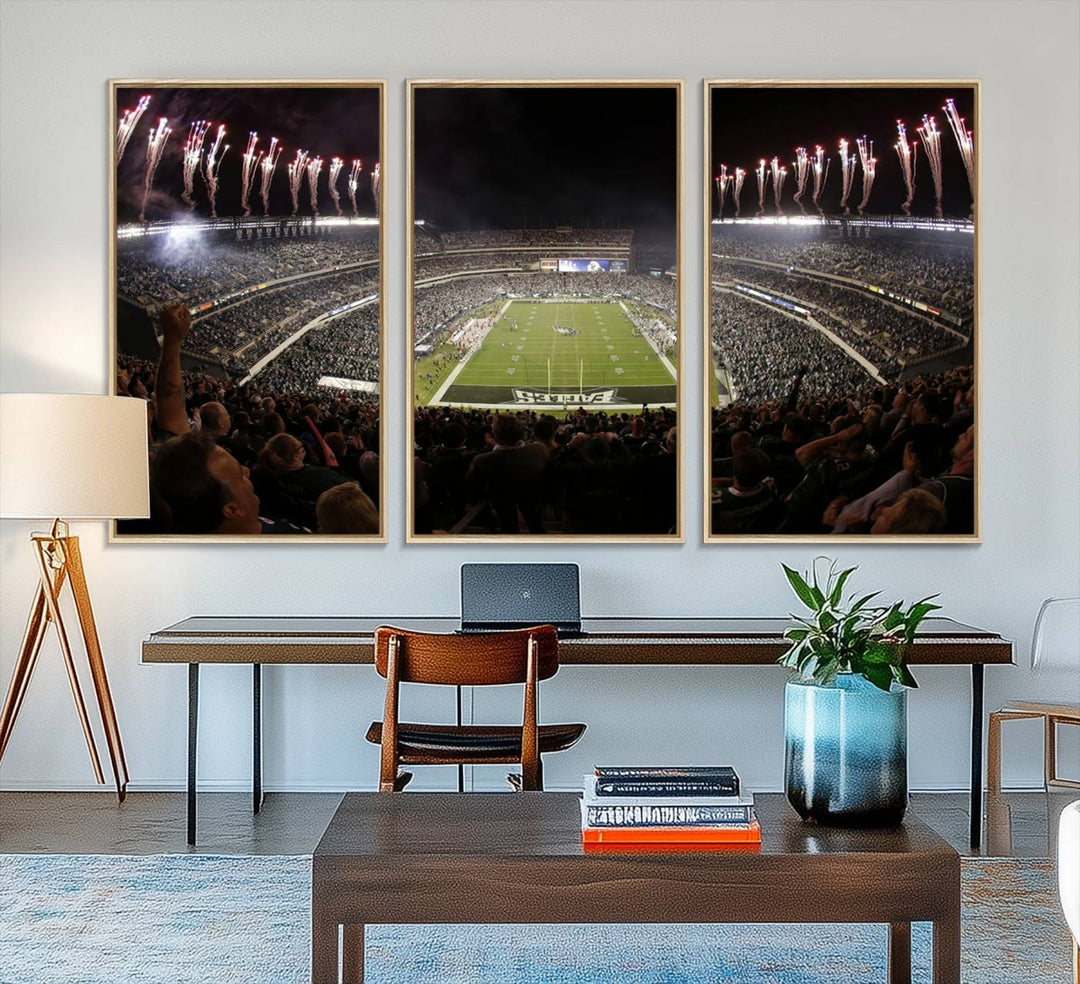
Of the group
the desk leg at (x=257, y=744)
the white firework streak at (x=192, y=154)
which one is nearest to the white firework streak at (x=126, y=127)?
the white firework streak at (x=192, y=154)

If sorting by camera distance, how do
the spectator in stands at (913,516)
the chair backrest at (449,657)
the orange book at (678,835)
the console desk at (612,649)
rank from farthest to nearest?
1. the spectator in stands at (913,516)
2. the console desk at (612,649)
3. the chair backrest at (449,657)
4. the orange book at (678,835)

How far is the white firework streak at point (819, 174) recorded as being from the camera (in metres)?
4.67

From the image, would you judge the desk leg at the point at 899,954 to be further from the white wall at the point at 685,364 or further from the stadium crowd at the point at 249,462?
the stadium crowd at the point at 249,462

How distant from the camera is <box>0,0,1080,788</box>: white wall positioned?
4637mm

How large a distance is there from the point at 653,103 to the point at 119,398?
219cm

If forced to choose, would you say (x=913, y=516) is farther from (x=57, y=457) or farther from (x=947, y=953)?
(x=57, y=457)

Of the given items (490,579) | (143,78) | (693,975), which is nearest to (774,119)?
(490,579)

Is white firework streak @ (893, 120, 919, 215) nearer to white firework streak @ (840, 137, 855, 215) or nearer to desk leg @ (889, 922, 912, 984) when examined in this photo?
white firework streak @ (840, 137, 855, 215)

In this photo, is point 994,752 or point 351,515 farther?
point 351,515

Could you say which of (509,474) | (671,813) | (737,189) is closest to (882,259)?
(737,189)

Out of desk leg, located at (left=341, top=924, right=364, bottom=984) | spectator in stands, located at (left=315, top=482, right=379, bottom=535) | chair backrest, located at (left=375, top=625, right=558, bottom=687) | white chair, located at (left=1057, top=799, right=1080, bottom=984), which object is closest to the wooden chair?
chair backrest, located at (left=375, top=625, right=558, bottom=687)

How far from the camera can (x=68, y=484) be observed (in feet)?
13.4

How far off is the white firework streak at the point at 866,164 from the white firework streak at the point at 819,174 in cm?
13

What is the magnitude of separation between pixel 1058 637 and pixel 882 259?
1514mm
